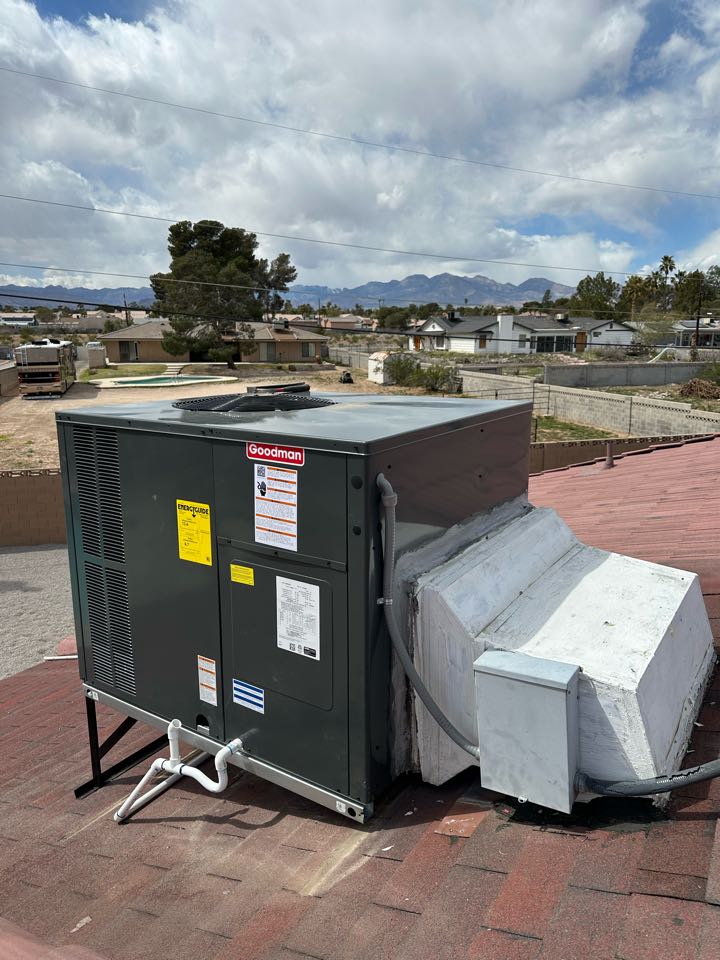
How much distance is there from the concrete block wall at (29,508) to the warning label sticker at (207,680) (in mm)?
13775

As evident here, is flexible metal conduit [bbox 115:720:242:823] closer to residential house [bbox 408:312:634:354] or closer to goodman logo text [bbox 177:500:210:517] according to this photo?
goodman logo text [bbox 177:500:210:517]

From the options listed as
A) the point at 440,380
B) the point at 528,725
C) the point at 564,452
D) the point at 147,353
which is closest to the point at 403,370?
the point at 440,380

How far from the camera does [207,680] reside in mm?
2889

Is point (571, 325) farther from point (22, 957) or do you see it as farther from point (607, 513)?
point (22, 957)

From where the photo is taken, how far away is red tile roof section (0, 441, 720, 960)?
171 cm

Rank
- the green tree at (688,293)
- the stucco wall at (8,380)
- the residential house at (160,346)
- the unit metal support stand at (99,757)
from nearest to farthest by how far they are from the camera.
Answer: the unit metal support stand at (99,757) < the stucco wall at (8,380) < the residential house at (160,346) < the green tree at (688,293)

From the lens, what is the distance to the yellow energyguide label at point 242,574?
2.62m

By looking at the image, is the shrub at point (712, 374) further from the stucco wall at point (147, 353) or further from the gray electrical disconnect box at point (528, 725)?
the stucco wall at point (147, 353)

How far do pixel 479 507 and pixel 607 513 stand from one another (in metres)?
4.50

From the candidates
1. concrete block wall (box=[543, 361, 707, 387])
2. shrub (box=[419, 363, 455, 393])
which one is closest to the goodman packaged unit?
shrub (box=[419, 363, 455, 393])

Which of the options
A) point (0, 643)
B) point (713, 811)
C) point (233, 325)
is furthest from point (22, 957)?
point (233, 325)

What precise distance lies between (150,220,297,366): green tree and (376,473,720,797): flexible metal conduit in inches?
1738

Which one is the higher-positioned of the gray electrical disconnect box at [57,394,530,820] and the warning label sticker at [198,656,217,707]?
the gray electrical disconnect box at [57,394,530,820]

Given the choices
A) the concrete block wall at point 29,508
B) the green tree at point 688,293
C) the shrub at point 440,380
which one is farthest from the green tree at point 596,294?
the concrete block wall at point 29,508
